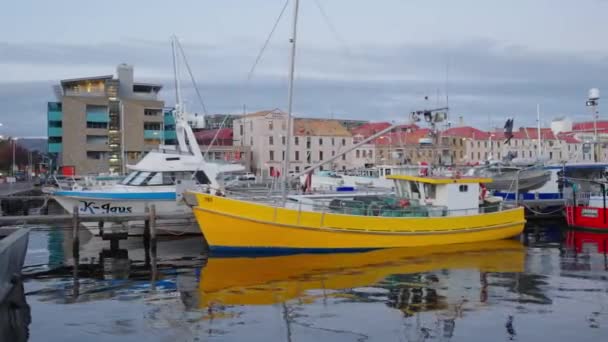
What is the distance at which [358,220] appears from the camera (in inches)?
853

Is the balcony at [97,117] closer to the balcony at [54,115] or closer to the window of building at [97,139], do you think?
the window of building at [97,139]

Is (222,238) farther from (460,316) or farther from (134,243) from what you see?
(460,316)

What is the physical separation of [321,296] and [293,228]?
18.6 feet

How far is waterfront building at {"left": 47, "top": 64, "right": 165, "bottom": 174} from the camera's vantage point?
74062 mm

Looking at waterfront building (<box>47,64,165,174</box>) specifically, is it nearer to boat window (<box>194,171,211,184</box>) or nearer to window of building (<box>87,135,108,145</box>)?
window of building (<box>87,135,108,145</box>)

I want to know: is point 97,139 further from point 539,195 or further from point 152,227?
point 152,227

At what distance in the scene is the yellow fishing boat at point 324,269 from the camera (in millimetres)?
15828

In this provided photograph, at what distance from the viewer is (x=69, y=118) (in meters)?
74.0

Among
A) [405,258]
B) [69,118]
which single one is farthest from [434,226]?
[69,118]

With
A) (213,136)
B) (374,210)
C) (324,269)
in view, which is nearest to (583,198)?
(374,210)

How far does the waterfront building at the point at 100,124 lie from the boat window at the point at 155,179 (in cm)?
4595

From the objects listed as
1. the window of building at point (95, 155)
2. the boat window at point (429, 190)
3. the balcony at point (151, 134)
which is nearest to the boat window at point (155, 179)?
the boat window at point (429, 190)

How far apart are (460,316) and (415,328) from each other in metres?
1.40

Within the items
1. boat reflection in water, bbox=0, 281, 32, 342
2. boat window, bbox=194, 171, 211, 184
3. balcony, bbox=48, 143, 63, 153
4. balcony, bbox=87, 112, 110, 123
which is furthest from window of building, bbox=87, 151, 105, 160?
boat reflection in water, bbox=0, 281, 32, 342
